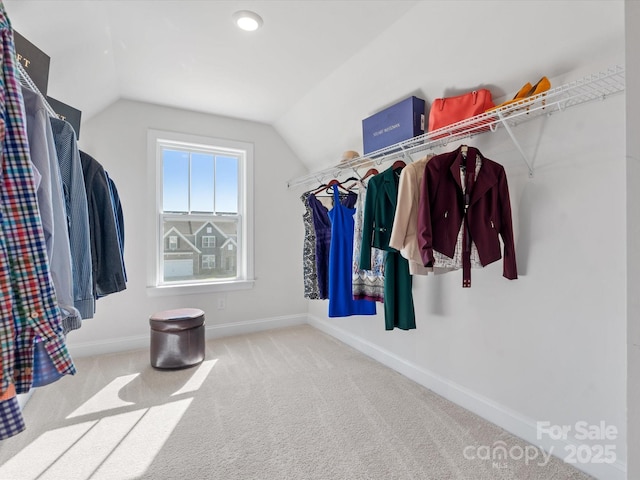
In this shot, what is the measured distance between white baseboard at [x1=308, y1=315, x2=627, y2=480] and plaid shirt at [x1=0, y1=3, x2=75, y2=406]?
1.99 metres

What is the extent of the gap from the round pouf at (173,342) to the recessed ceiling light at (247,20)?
216cm

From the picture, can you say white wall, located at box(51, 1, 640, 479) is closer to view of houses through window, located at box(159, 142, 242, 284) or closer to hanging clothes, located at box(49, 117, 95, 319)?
view of houses through window, located at box(159, 142, 242, 284)

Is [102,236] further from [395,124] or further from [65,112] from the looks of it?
[395,124]

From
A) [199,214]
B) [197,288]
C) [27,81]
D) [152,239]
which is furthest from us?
[199,214]

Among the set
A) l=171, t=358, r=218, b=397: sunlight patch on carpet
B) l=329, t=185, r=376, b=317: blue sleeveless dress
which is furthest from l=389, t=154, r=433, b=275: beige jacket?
l=171, t=358, r=218, b=397: sunlight patch on carpet

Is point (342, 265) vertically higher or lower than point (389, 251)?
lower

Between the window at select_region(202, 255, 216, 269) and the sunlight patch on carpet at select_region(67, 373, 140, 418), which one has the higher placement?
the window at select_region(202, 255, 216, 269)

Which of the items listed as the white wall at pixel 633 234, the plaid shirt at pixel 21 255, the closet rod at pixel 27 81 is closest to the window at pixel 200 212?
the closet rod at pixel 27 81

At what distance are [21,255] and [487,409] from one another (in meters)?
2.17

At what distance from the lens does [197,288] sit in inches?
130

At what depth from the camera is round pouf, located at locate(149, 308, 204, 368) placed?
260 cm

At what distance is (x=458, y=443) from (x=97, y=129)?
3612mm

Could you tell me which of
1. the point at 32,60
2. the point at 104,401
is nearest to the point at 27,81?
the point at 32,60

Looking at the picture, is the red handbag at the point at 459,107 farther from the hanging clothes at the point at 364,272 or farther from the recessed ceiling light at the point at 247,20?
the recessed ceiling light at the point at 247,20
